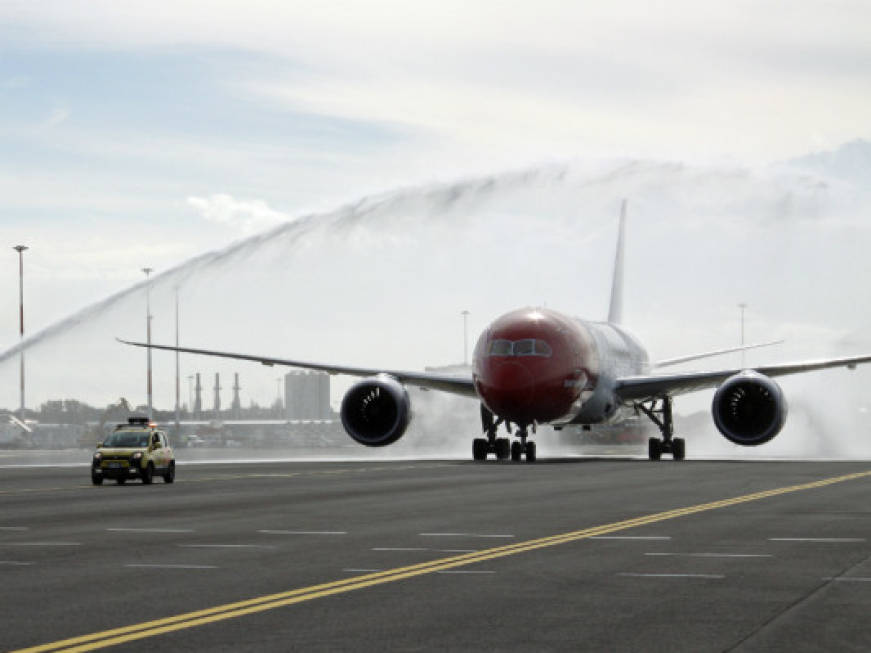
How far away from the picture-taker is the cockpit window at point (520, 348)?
51.6 meters

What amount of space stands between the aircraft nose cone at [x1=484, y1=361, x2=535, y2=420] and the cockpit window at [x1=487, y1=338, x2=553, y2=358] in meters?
0.46

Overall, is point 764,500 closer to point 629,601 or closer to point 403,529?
point 403,529

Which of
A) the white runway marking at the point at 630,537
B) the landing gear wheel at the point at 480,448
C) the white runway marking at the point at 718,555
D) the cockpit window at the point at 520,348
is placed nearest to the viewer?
the white runway marking at the point at 718,555

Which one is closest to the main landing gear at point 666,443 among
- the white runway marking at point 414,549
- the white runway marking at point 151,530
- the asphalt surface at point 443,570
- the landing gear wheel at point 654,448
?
the landing gear wheel at point 654,448

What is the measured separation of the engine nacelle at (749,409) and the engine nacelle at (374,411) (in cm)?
1077

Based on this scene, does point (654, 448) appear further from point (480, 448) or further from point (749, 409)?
point (480, 448)

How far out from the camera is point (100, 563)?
18344 mm

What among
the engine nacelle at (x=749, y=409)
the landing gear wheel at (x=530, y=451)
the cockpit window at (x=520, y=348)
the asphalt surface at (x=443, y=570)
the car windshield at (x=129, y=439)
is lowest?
the asphalt surface at (x=443, y=570)

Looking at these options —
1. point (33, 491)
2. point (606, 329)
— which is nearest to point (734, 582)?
point (33, 491)

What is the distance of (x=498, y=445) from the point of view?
55750 millimetres

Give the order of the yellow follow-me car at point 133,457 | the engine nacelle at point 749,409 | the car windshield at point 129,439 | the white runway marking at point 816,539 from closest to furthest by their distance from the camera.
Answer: the white runway marking at point 816,539 < the yellow follow-me car at point 133,457 < the car windshield at point 129,439 < the engine nacelle at point 749,409

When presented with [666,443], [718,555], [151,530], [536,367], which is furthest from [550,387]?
[718,555]

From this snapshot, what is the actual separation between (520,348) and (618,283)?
22119mm

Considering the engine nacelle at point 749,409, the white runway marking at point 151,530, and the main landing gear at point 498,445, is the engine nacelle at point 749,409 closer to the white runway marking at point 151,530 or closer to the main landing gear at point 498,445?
the main landing gear at point 498,445
